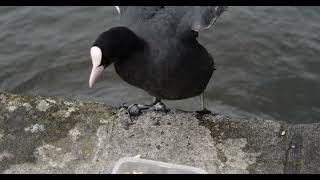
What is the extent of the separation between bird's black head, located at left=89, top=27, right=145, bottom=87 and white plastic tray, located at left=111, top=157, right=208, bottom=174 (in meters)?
0.64

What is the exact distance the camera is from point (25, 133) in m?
3.93

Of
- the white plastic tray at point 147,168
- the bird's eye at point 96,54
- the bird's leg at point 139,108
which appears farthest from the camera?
the bird's leg at point 139,108

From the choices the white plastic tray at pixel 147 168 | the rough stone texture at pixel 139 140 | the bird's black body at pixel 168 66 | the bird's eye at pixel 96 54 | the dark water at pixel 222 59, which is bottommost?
the dark water at pixel 222 59

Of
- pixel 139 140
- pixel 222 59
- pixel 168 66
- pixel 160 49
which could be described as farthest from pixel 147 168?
pixel 222 59

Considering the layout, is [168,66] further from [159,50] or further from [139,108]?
[139,108]

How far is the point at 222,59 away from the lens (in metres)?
6.09

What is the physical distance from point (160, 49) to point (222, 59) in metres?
2.47

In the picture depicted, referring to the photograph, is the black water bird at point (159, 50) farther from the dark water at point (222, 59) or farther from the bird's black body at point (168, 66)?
the dark water at point (222, 59)

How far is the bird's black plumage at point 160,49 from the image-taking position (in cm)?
372

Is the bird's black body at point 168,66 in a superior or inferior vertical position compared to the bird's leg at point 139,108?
superior

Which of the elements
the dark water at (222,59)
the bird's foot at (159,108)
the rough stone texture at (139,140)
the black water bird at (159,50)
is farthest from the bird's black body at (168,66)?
the dark water at (222,59)

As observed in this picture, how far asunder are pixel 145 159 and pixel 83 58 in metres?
2.91
